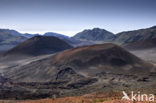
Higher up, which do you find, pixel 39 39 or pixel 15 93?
pixel 39 39

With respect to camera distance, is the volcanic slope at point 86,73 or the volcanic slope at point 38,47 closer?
the volcanic slope at point 86,73

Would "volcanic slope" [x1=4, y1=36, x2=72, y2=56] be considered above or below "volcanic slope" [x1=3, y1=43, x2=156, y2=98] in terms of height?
above

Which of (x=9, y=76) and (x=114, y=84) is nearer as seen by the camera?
(x=114, y=84)

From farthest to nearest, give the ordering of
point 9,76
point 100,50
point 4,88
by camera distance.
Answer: point 100,50 → point 9,76 → point 4,88

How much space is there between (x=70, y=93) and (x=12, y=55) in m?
63.0

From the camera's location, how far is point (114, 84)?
3969cm

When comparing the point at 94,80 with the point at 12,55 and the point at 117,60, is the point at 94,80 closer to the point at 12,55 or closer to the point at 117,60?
the point at 117,60

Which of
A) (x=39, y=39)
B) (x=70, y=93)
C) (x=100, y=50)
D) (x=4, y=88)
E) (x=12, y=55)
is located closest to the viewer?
(x=70, y=93)

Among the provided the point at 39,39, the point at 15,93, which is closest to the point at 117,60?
the point at 15,93

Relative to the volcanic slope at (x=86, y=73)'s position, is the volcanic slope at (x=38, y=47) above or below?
above

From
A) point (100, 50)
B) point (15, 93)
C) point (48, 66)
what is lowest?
point (15, 93)

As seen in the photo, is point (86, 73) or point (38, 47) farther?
point (38, 47)

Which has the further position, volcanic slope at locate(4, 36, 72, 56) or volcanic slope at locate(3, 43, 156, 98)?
volcanic slope at locate(4, 36, 72, 56)

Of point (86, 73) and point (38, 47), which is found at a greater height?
point (38, 47)
